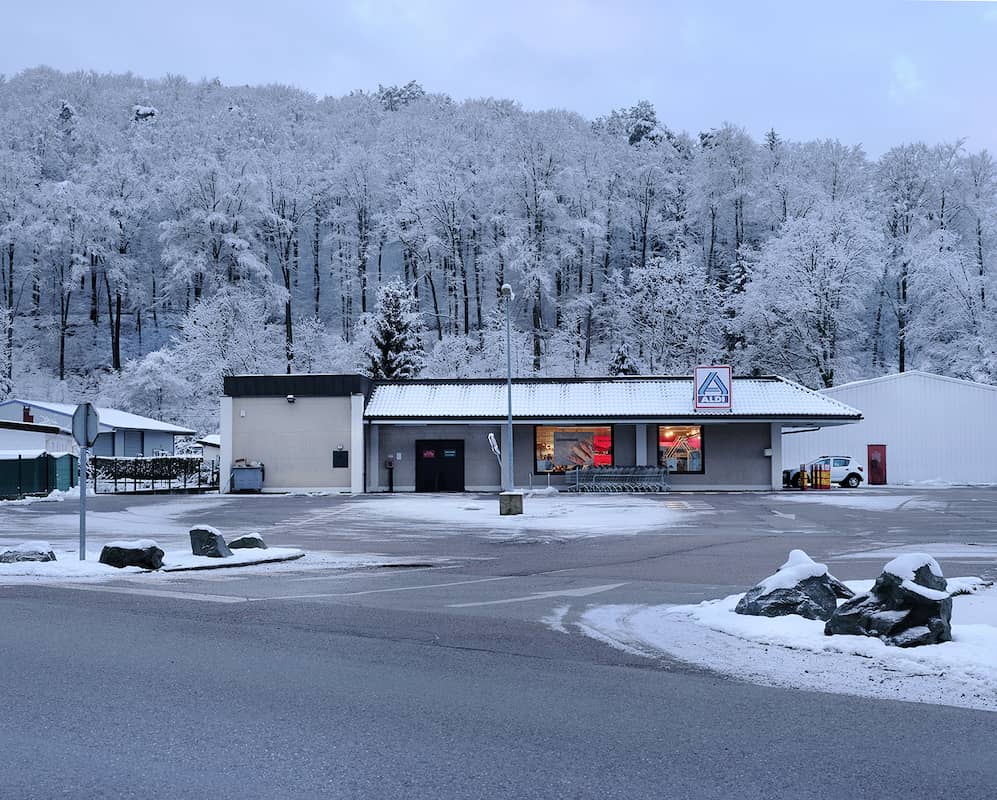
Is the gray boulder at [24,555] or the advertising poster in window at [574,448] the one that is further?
the advertising poster in window at [574,448]

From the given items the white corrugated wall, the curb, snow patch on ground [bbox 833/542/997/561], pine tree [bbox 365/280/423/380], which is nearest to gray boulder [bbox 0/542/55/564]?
the curb

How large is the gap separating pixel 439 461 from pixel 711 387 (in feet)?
40.6

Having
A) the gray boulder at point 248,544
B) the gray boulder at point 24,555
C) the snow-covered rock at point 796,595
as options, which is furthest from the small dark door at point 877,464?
the gray boulder at point 24,555

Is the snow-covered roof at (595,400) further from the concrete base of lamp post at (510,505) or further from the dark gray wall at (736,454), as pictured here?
the concrete base of lamp post at (510,505)

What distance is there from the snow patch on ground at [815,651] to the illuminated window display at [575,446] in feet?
105

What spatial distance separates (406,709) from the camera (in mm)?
6355

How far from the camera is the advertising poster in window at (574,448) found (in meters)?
42.7

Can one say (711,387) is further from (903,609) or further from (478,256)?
(478,256)

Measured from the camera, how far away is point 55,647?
8.36 m

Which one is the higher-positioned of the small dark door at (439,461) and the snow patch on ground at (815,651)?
the small dark door at (439,461)

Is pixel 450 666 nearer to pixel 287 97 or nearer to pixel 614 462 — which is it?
pixel 614 462

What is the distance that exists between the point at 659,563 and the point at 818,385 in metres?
48.8

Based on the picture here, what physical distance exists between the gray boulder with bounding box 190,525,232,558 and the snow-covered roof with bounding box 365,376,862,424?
24.9 meters

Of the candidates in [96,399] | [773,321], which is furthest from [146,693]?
[96,399]
